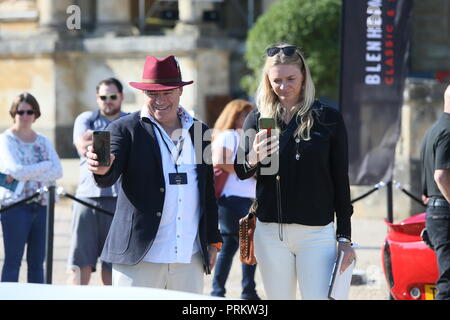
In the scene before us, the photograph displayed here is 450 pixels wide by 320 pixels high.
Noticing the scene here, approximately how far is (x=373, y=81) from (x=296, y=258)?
4.95 metres

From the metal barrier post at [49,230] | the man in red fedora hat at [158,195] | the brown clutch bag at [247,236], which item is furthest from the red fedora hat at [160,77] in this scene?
the metal barrier post at [49,230]

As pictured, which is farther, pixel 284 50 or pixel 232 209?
pixel 232 209

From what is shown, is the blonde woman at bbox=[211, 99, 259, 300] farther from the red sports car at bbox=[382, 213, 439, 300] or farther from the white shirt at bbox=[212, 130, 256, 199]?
the red sports car at bbox=[382, 213, 439, 300]

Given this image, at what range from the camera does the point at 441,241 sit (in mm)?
6480

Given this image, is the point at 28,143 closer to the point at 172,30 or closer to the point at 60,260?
the point at 60,260

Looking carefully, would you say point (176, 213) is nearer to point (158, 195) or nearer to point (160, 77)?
point (158, 195)

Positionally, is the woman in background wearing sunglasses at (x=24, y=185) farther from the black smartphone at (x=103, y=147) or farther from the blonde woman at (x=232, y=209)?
the black smartphone at (x=103, y=147)

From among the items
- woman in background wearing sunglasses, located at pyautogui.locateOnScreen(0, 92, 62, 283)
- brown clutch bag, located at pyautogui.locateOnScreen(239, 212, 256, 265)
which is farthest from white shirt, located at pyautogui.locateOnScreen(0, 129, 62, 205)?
brown clutch bag, located at pyautogui.locateOnScreen(239, 212, 256, 265)

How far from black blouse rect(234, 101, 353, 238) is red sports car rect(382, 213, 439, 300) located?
79.0 inches

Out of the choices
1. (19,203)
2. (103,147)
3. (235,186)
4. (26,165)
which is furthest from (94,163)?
(235,186)

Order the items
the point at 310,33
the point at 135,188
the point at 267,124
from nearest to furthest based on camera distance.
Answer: the point at 267,124 < the point at 135,188 < the point at 310,33

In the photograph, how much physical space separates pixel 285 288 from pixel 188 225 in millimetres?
617

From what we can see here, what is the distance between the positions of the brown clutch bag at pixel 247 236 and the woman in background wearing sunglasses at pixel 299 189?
2.5 inches
